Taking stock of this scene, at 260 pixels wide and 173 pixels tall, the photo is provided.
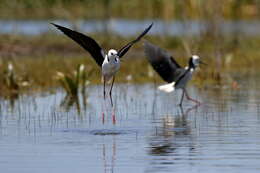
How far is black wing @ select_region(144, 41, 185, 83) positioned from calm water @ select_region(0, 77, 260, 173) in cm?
44

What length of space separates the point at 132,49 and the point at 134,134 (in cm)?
1373

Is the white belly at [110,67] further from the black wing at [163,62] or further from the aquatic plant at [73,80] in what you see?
the aquatic plant at [73,80]

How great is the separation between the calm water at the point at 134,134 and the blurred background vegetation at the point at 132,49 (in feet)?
6.17

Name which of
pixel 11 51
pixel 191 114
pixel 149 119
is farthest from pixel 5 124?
pixel 11 51

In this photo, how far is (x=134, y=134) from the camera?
34.1 feet

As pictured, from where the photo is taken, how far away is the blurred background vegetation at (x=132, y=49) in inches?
672

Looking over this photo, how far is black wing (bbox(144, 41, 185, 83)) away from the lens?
549 inches

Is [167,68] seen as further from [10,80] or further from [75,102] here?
[10,80]

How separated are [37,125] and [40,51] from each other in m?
12.7

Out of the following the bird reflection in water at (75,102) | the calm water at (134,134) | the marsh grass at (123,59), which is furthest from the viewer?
the marsh grass at (123,59)

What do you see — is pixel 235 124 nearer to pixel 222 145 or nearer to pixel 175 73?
pixel 222 145

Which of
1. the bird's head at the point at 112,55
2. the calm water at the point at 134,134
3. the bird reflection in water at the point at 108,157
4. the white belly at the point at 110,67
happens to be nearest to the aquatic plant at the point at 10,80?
the calm water at the point at 134,134

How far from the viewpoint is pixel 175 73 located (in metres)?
14.2

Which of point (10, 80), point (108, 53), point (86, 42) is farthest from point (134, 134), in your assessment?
point (10, 80)
